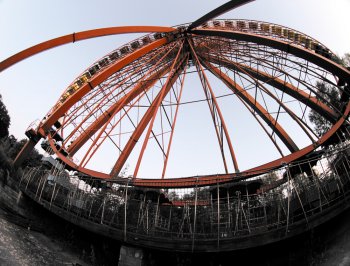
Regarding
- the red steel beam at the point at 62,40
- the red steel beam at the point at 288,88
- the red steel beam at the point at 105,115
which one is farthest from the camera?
the red steel beam at the point at 105,115

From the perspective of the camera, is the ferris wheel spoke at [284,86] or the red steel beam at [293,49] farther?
the ferris wheel spoke at [284,86]

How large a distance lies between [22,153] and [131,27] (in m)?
12.7

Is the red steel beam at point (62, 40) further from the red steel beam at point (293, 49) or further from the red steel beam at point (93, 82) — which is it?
the red steel beam at point (293, 49)

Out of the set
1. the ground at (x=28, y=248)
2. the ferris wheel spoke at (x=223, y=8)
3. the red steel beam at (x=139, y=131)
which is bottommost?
the ground at (x=28, y=248)

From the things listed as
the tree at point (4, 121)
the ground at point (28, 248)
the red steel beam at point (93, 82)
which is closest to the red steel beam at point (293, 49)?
the red steel beam at point (93, 82)

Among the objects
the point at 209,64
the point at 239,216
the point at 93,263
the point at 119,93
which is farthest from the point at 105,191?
the point at 209,64

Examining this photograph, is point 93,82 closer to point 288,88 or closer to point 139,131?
point 139,131

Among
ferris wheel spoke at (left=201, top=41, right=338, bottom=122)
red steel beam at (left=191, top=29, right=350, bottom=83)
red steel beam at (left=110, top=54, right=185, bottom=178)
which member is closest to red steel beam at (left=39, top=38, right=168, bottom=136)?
red steel beam at (left=110, top=54, right=185, bottom=178)

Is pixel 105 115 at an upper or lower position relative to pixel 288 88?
lower

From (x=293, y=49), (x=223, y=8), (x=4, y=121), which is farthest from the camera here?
(x=4, y=121)

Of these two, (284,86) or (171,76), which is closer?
(284,86)

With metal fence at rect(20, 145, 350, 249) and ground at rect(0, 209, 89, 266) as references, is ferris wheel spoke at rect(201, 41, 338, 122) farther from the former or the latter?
ground at rect(0, 209, 89, 266)

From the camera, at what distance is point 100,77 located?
2175 cm

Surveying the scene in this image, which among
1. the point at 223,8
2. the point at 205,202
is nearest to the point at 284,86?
the point at 223,8
